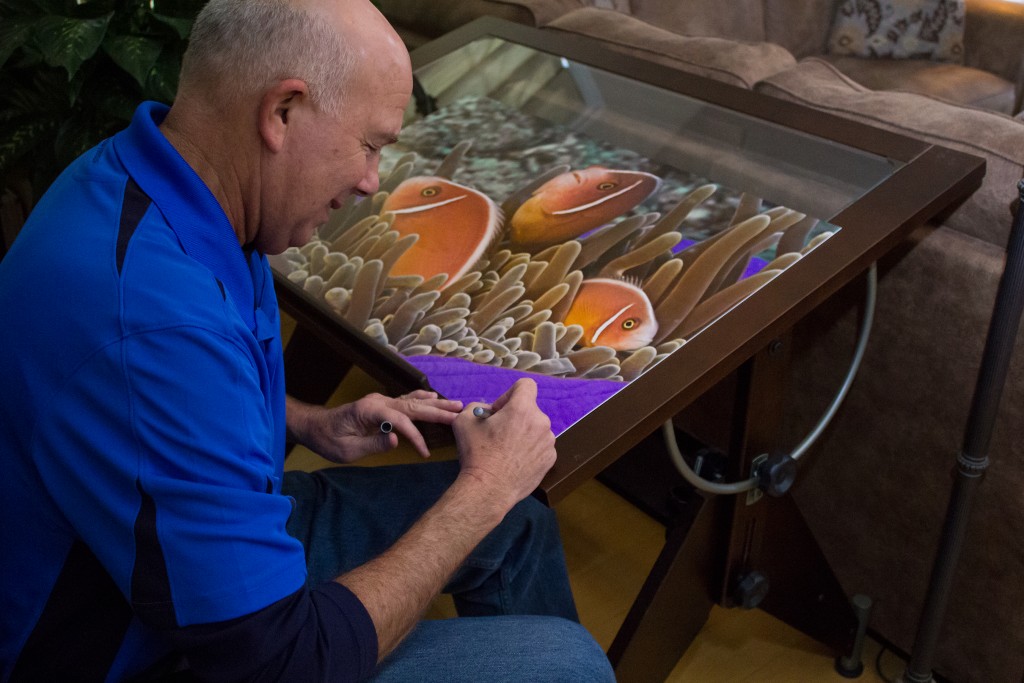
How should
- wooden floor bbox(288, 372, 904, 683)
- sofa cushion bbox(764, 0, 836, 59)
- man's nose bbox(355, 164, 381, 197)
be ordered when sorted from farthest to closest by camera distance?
sofa cushion bbox(764, 0, 836, 59), wooden floor bbox(288, 372, 904, 683), man's nose bbox(355, 164, 381, 197)

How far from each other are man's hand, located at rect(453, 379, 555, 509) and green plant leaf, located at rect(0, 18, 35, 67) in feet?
4.41

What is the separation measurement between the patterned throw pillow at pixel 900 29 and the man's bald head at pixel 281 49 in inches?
67.8

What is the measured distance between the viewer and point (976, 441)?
4.91ft

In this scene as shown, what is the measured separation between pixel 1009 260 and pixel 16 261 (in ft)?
3.86

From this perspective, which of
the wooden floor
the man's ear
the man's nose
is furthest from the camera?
the wooden floor

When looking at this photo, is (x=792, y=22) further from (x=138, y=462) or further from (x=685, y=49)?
(x=138, y=462)

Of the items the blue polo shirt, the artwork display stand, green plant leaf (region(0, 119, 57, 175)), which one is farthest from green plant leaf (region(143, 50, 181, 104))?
the artwork display stand

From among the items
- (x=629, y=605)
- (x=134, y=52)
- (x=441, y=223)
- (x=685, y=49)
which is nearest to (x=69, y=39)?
(x=134, y=52)

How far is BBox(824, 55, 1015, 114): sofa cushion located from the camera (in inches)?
89.7

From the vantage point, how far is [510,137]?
189 cm

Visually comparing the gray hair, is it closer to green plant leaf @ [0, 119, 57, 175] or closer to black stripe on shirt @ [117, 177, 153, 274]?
black stripe on shirt @ [117, 177, 153, 274]

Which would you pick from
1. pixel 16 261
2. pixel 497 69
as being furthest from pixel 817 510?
pixel 16 261

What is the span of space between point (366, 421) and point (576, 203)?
1.66 ft

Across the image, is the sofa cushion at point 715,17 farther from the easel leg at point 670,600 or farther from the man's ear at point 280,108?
the man's ear at point 280,108
